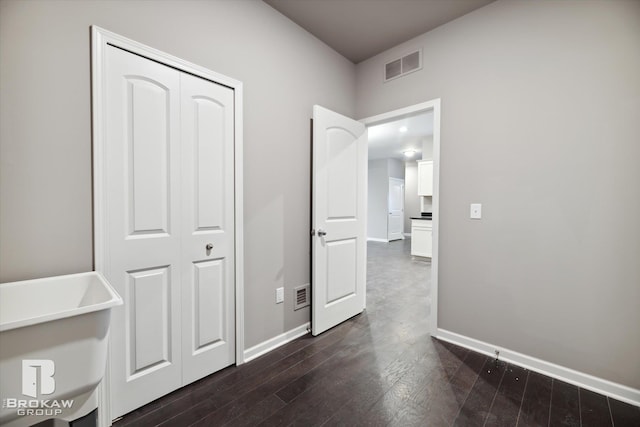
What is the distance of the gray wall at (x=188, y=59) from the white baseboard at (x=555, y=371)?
55.8 inches

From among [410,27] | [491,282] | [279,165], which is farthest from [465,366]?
[410,27]

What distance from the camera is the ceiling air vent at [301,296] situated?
244 cm

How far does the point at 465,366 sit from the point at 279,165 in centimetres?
212

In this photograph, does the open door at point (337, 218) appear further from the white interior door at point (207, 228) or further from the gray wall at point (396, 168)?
the gray wall at point (396, 168)

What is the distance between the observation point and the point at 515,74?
6.61 feet

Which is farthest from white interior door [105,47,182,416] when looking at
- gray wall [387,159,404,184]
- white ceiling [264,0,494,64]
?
gray wall [387,159,404,184]

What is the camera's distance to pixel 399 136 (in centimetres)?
633

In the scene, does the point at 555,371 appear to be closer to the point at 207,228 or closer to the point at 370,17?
the point at 207,228

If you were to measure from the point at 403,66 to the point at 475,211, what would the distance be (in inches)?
60.7

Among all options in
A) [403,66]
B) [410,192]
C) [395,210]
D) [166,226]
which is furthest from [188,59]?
[410,192]

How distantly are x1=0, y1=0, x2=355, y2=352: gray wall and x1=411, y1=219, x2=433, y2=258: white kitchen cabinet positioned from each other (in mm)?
3832

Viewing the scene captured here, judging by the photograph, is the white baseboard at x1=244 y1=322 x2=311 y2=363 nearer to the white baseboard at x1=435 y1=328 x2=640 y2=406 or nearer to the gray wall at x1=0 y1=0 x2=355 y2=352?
the gray wall at x1=0 y1=0 x2=355 y2=352

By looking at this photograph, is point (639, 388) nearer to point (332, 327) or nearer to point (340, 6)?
point (332, 327)

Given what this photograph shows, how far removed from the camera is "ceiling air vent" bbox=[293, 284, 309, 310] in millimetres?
2439
